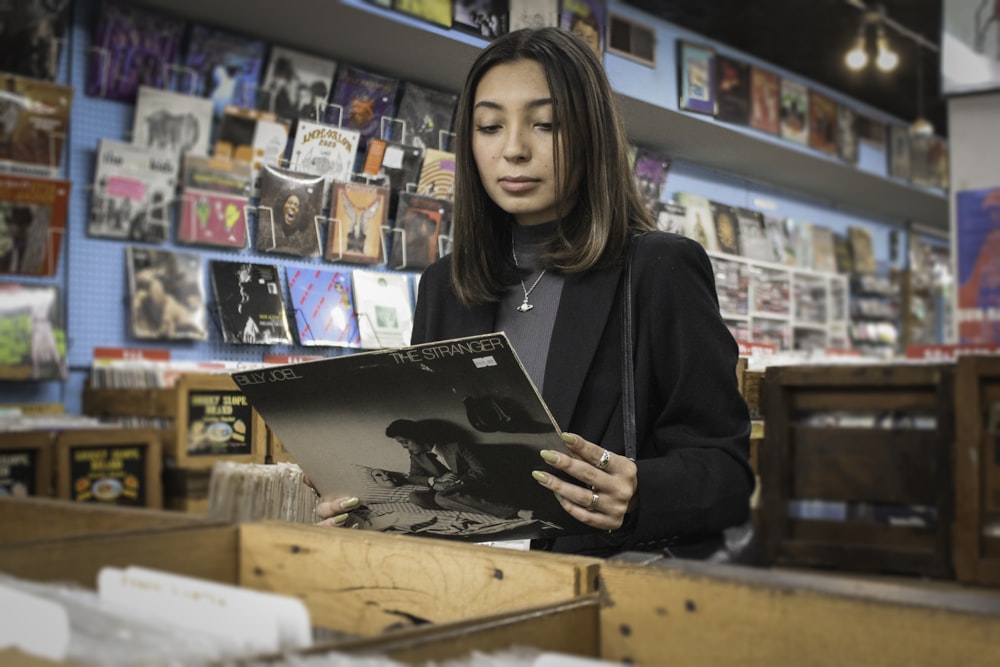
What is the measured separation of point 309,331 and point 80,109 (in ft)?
4.48

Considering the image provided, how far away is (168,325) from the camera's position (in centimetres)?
241

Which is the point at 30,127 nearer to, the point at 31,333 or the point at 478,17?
the point at 31,333

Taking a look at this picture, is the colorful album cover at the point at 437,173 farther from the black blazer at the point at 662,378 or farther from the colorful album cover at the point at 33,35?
the colorful album cover at the point at 33,35

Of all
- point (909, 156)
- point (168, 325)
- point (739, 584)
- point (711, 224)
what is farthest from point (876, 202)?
point (739, 584)

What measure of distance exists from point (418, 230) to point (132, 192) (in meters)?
0.96

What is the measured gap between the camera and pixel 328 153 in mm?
2004

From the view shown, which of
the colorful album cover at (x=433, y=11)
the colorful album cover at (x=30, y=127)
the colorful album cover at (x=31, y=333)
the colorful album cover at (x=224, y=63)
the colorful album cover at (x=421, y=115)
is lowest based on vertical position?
the colorful album cover at (x=31, y=333)

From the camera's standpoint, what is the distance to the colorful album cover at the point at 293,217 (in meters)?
1.87

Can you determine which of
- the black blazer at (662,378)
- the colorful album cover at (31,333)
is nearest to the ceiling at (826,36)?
the black blazer at (662,378)

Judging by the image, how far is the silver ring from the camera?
1.10m

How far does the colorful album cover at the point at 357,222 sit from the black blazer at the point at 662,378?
634 millimetres

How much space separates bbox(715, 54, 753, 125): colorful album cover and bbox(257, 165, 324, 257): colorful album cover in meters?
1.05

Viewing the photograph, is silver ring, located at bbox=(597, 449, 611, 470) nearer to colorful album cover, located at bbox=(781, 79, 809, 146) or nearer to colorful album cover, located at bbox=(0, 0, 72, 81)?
colorful album cover, located at bbox=(781, 79, 809, 146)

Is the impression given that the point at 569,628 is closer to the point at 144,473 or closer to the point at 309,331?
the point at 309,331
